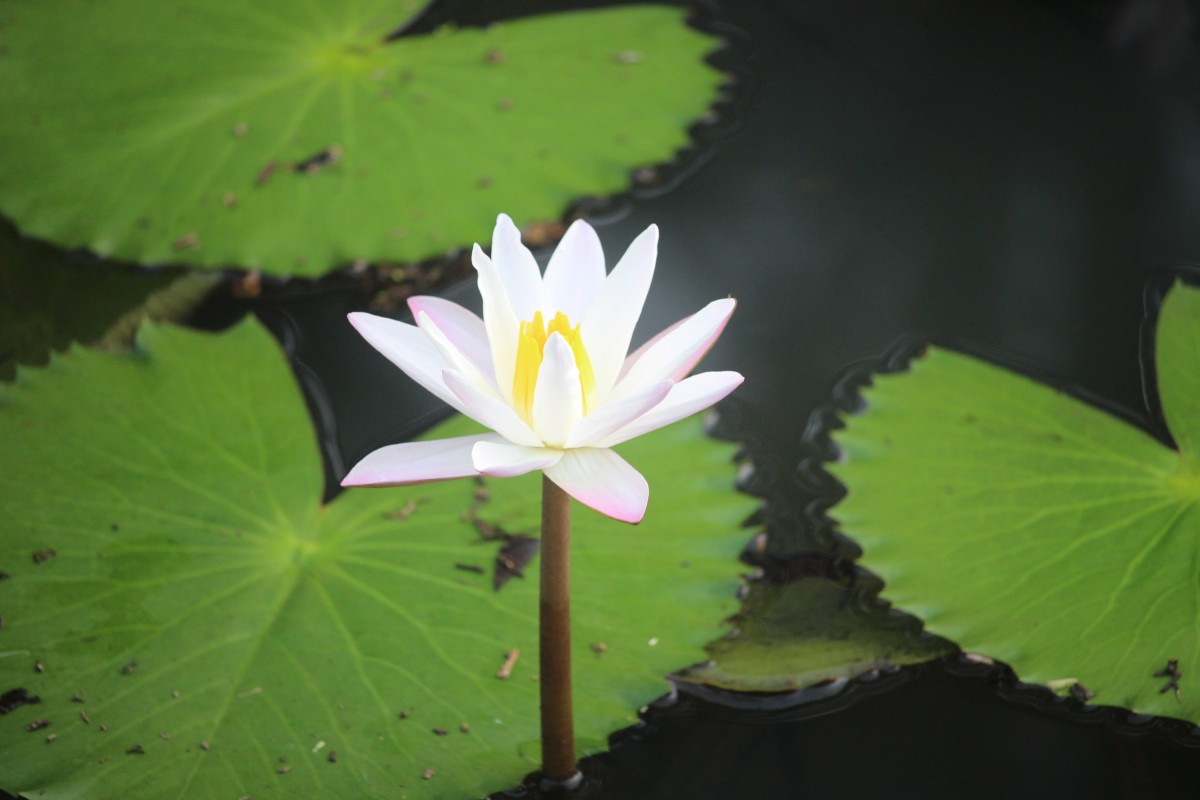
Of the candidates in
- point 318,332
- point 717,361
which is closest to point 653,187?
point 717,361

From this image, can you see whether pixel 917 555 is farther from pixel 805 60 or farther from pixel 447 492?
pixel 805 60

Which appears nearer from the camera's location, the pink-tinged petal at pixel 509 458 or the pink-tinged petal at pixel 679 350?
the pink-tinged petal at pixel 509 458

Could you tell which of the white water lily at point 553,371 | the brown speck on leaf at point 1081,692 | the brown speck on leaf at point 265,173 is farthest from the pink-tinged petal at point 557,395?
the brown speck on leaf at point 265,173

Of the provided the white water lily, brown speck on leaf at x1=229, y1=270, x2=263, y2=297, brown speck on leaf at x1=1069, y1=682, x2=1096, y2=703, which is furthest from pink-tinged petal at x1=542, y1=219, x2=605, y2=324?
brown speck on leaf at x1=229, y1=270, x2=263, y2=297

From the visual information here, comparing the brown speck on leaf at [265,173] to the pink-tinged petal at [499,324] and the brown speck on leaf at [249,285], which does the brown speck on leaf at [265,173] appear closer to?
the brown speck on leaf at [249,285]

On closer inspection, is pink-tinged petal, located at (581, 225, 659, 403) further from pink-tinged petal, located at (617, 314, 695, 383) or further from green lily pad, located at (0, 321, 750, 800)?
green lily pad, located at (0, 321, 750, 800)

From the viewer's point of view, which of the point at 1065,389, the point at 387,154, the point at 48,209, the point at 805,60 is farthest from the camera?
the point at 805,60
